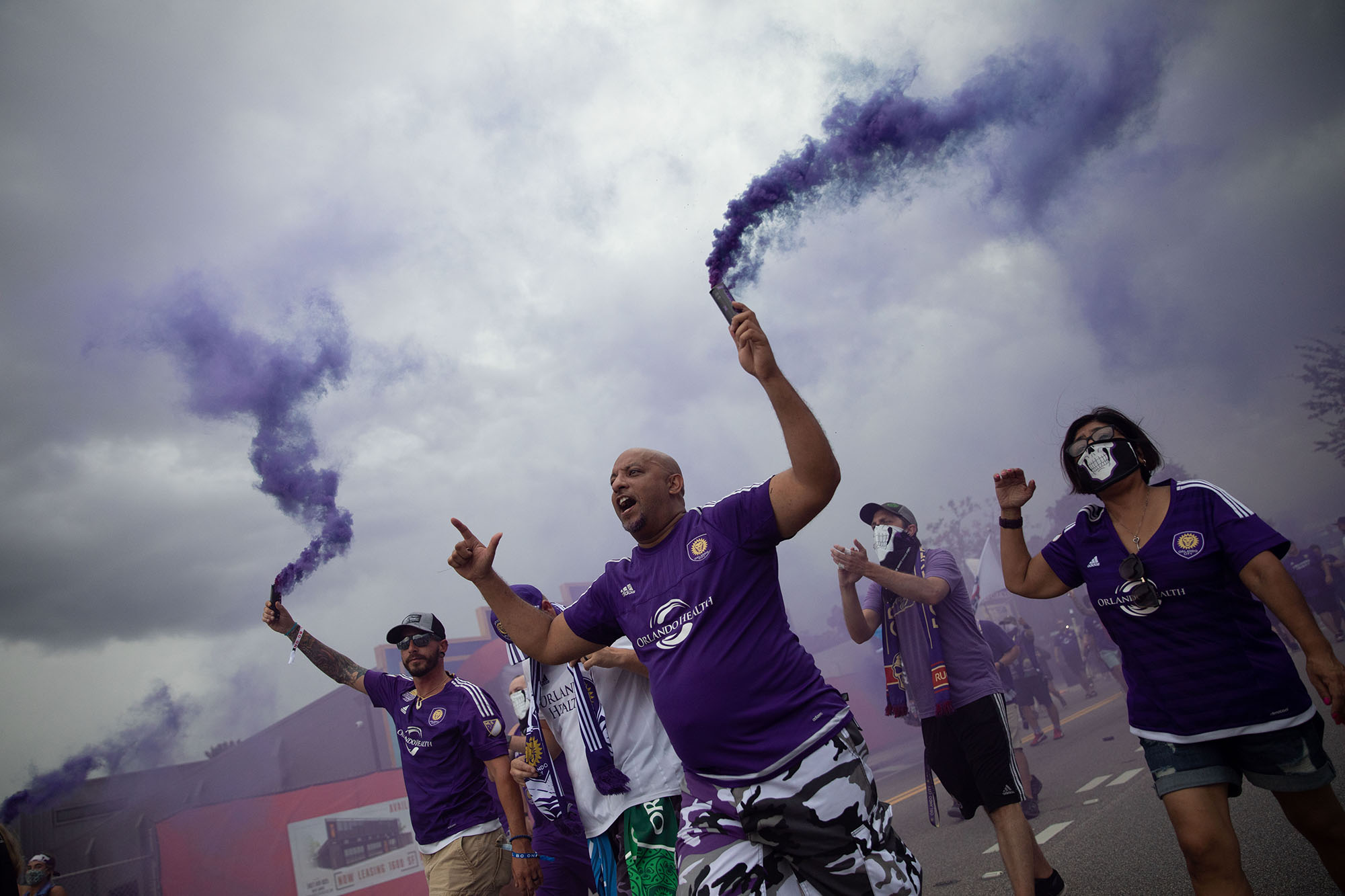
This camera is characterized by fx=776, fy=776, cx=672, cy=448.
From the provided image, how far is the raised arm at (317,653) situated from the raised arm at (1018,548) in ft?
13.6

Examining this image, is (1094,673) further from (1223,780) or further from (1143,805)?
(1223,780)

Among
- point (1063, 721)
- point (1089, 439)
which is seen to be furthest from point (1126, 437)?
point (1063, 721)

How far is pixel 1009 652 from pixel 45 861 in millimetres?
11931

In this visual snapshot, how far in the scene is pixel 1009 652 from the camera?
1024 cm

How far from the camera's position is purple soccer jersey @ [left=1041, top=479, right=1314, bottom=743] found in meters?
2.72

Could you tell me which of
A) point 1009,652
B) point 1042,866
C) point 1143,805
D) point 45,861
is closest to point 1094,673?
point 1009,652

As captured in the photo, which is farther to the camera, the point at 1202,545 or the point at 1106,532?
the point at 1106,532

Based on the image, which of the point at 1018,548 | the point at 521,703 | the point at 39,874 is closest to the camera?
the point at 1018,548

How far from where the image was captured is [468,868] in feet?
14.3

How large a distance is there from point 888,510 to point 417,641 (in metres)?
3.25

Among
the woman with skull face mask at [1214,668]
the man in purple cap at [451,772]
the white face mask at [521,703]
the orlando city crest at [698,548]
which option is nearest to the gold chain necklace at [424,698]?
the man in purple cap at [451,772]

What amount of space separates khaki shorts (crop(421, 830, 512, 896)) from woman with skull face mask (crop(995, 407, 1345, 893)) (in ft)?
11.2

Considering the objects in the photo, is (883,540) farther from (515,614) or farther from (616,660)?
(515,614)

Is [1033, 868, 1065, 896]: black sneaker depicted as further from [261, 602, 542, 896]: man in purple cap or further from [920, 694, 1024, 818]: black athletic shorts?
[261, 602, 542, 896]: man in purple cap
